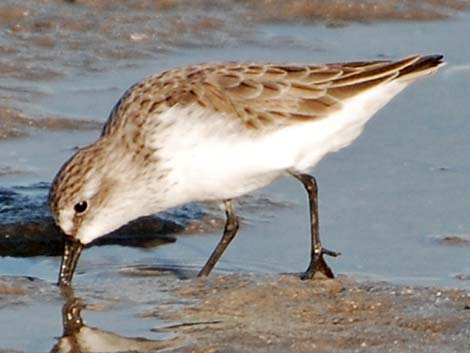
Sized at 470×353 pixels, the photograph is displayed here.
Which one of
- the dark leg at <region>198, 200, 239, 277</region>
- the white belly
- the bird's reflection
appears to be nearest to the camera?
the bird's reflection

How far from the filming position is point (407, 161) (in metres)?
10.2

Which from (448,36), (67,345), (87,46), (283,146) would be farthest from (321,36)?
(67,345)

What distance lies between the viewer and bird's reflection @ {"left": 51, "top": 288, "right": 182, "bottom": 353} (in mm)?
6969

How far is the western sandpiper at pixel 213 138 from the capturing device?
8125 mm

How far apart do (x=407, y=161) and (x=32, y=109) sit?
2725 millimetres

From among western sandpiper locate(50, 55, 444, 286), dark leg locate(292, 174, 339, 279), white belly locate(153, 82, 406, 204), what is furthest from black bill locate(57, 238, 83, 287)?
dark leg locate(292, 174, 339, 279)

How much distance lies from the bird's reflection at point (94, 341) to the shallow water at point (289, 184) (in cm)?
7

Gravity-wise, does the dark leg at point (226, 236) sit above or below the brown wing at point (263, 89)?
below

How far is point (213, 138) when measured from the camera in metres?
8.13

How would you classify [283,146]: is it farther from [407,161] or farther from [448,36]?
[448,36]

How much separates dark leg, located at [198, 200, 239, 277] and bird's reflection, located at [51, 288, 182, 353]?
112cm

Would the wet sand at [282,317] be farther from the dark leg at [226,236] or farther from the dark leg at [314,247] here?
the dark leg at [226,236]

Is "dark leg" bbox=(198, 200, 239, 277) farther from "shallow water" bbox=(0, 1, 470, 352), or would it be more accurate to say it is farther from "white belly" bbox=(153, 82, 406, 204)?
"white belly" bbox=(153, 82, 406, 204)

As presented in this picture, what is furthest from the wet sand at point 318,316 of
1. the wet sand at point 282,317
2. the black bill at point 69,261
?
the black bill at point 69,261
